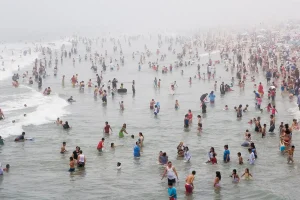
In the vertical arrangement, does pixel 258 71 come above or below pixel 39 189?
above

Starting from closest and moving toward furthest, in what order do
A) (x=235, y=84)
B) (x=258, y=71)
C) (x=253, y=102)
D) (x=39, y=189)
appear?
(x=39, y=189) → (x=253, y=102) → (x=235, y=84) → (x=258, y=71)

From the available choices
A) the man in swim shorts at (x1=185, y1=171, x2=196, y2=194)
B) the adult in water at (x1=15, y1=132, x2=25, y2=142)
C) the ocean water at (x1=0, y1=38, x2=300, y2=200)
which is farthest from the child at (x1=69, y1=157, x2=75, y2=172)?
the adult in water at (x1=15, y1=132, x2=25, y2=142)

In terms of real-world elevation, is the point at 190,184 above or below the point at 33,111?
below

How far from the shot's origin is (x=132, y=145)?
2586 centimetres

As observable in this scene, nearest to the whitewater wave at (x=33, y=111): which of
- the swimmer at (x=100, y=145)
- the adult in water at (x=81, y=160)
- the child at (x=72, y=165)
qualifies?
the swimmer at (x=100, y=145)

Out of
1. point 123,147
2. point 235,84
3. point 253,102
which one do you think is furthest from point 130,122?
point 235,84

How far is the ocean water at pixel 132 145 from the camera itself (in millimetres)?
18484

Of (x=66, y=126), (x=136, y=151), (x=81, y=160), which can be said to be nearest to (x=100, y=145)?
(x=136, y=151)

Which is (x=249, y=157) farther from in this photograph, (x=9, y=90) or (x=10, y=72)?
(x=10, y=72)

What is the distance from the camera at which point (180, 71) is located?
58219mm

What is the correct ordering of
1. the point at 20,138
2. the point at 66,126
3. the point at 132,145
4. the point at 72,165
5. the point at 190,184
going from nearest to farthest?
the point at 190,184, the point at 72,165, the point at 132,145, the point at 20,138, the point at 66,126

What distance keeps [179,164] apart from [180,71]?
122 ft

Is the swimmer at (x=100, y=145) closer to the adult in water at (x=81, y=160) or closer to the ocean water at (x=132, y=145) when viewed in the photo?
the ocean water at (x=132, y=145)

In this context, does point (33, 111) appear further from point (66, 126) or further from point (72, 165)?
point (72, 165)
